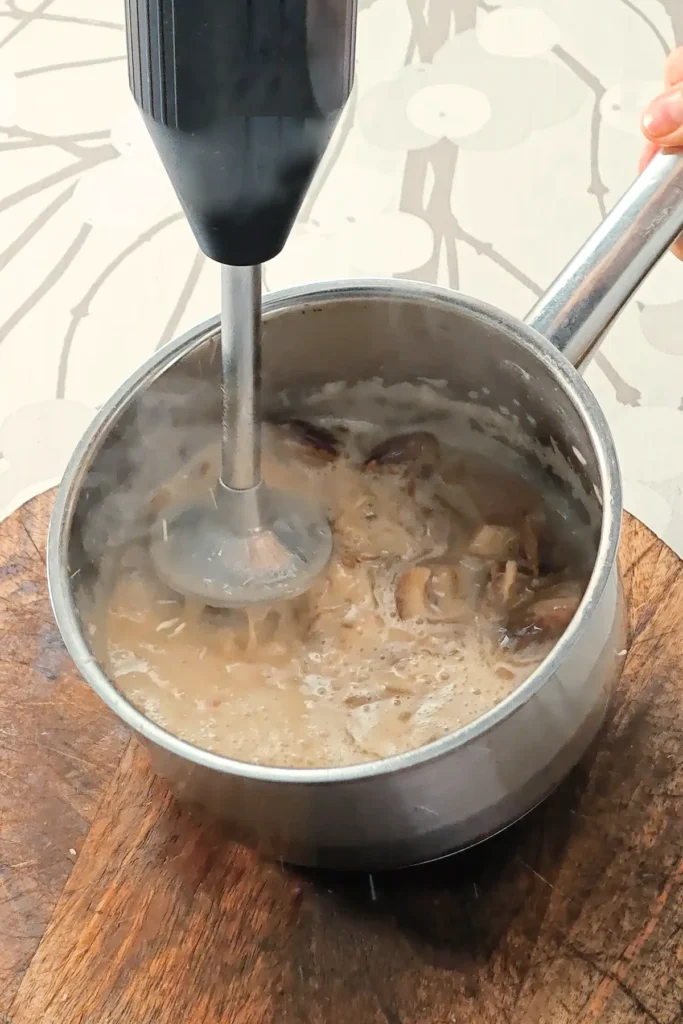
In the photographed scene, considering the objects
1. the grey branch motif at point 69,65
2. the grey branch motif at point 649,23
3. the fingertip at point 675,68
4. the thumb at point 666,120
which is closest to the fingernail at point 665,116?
the thumb at point 666,120

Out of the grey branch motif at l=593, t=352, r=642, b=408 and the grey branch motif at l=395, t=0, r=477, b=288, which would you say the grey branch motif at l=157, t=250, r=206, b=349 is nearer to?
the grey branch motif at l=395, t=0, r=477, b=288

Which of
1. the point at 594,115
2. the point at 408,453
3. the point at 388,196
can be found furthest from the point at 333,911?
the point at 594,115

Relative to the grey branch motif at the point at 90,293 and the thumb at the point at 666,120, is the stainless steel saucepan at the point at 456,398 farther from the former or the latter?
the grey branch motif at the point at 90,293

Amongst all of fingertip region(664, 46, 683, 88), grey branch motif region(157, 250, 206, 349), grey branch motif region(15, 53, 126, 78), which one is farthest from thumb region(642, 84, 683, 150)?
grey branch motif region(15, 53, 126, 78)

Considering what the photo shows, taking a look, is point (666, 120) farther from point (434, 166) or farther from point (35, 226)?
point (35, 226)

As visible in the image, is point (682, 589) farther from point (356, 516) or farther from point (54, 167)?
point (54, 167)

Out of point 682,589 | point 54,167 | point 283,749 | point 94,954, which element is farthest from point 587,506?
point 54,167
